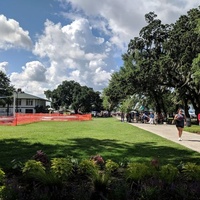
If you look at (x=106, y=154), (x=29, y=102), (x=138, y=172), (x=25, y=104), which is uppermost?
(x=29, y=102)

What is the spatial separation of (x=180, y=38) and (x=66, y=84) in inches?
3626

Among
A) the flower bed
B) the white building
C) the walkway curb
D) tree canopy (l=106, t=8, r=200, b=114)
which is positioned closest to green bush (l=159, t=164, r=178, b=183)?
the flower bed

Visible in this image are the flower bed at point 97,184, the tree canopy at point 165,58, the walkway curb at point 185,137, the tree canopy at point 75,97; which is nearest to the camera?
the flower bed at point 97,184

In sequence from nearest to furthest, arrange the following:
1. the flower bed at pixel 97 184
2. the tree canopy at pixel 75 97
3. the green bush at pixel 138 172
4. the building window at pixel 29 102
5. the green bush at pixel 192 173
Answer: the flower bed at pixel 97 184 < the green bush at pixel 138 172 < the green bush at pixel 192 173 < the building window at pixel 29 102 < the tree canopy at pixel 75 97

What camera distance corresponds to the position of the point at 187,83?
3706 centimetres

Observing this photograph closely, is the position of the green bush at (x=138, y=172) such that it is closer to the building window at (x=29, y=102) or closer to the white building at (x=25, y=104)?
the white building at (x=25, y=104)

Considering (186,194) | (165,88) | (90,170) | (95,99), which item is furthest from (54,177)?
(95,99)

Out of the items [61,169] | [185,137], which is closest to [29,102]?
[185,137]

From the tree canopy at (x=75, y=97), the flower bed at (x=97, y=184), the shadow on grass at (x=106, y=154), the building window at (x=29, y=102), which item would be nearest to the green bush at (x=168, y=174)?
the flower bed at (x=97, y=184)

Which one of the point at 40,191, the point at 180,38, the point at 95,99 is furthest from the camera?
the point at 95,99

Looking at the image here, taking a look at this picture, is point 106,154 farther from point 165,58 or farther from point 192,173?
point 165,58

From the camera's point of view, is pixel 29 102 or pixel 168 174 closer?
pixel 168 174

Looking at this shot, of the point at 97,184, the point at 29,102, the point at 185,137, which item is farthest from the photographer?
the point at 29,102

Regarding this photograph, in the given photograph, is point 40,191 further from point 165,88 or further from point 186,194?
point 165,88
